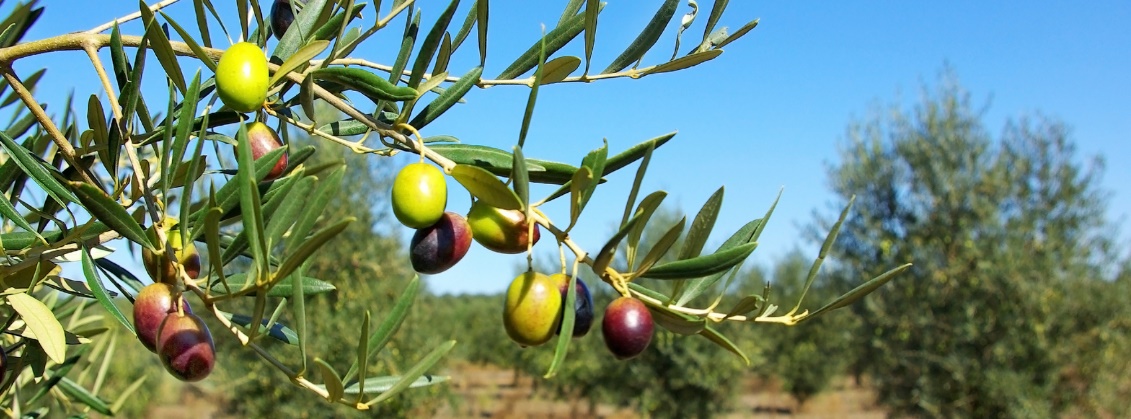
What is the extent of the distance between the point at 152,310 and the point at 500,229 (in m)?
0.30

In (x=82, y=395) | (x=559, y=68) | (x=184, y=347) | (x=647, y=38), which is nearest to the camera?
(x=184, y=347)

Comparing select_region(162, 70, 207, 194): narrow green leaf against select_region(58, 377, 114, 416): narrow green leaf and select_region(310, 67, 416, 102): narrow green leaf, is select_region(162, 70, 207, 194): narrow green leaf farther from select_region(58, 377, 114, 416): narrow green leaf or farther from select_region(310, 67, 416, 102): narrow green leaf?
select_region(58, 377, 114, 416): narrow green leaf

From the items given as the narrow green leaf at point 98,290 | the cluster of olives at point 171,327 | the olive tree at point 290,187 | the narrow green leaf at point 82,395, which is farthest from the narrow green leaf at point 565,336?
the narrow green leaf at point 82,395

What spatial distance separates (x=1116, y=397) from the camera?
924 cm

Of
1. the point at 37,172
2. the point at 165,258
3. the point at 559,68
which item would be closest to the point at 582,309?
the point at 559,68

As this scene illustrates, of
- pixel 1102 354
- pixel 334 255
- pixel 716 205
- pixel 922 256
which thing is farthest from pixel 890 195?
pixel 716 205

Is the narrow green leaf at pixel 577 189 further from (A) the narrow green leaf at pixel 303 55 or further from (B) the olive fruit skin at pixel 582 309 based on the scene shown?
(A) the narrow green leaf at pixel 303 55

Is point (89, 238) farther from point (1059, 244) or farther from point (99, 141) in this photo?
point (1059, 244)

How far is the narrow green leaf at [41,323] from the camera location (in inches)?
33.2

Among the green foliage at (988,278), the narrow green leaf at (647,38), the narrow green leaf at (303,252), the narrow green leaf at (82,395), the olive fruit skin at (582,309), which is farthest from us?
the green foliage at (988,278)

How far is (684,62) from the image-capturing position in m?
0.99

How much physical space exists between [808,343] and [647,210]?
69.4 feet

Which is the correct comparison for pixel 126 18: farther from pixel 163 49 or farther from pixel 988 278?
pixel 988 278

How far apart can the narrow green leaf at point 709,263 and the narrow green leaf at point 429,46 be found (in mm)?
342
